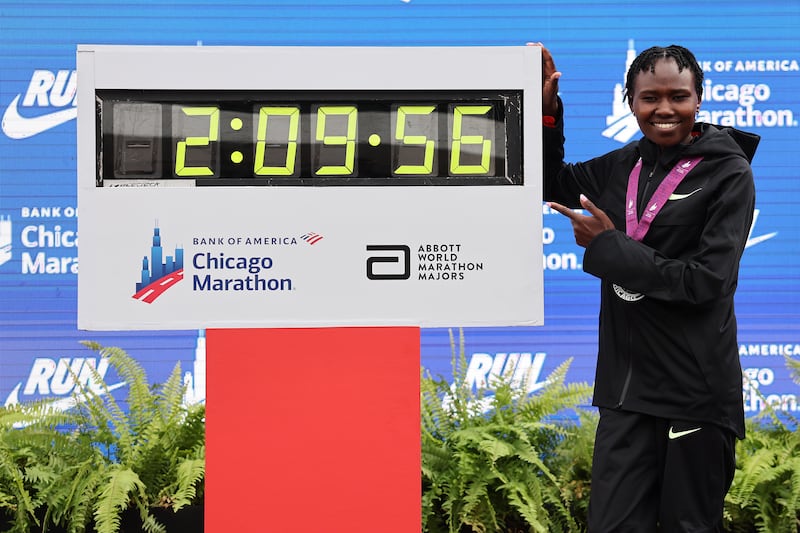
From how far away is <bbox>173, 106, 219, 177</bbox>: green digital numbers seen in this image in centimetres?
333

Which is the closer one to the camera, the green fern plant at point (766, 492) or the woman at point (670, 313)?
the woman at point (670, 313)

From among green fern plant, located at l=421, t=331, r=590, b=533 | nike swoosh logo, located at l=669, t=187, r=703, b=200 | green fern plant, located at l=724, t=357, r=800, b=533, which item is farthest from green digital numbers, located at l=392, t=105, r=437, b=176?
green fern plant, located at l=724, t=357, r=800, b=533

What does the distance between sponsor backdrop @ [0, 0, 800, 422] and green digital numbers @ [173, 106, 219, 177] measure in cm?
289

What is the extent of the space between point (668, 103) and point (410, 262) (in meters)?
0.99

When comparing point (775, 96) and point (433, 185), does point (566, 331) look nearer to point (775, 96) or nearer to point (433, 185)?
point (775, 96)

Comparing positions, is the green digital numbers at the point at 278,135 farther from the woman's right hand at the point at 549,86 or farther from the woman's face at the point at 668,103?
the woman's face at the point at 668,103

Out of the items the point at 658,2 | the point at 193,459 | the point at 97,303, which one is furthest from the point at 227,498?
the point at 658,2

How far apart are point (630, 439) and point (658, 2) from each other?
12.6 ft

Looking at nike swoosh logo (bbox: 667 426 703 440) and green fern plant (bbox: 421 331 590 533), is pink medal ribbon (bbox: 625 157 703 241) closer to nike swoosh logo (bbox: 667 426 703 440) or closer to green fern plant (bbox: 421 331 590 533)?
nike swoosh logo (bbox: 667 426 703 440)

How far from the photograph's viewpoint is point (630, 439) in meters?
3.23

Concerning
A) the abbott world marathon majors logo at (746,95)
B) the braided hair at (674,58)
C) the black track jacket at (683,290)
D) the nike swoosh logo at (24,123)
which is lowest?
the black track jacket at (683,290)

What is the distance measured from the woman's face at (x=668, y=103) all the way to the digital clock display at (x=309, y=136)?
1.40 ft

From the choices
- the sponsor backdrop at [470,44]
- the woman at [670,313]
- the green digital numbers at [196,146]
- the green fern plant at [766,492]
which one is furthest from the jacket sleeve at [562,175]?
the sponsor backdrop at [470,44]

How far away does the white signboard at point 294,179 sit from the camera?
131 inches
